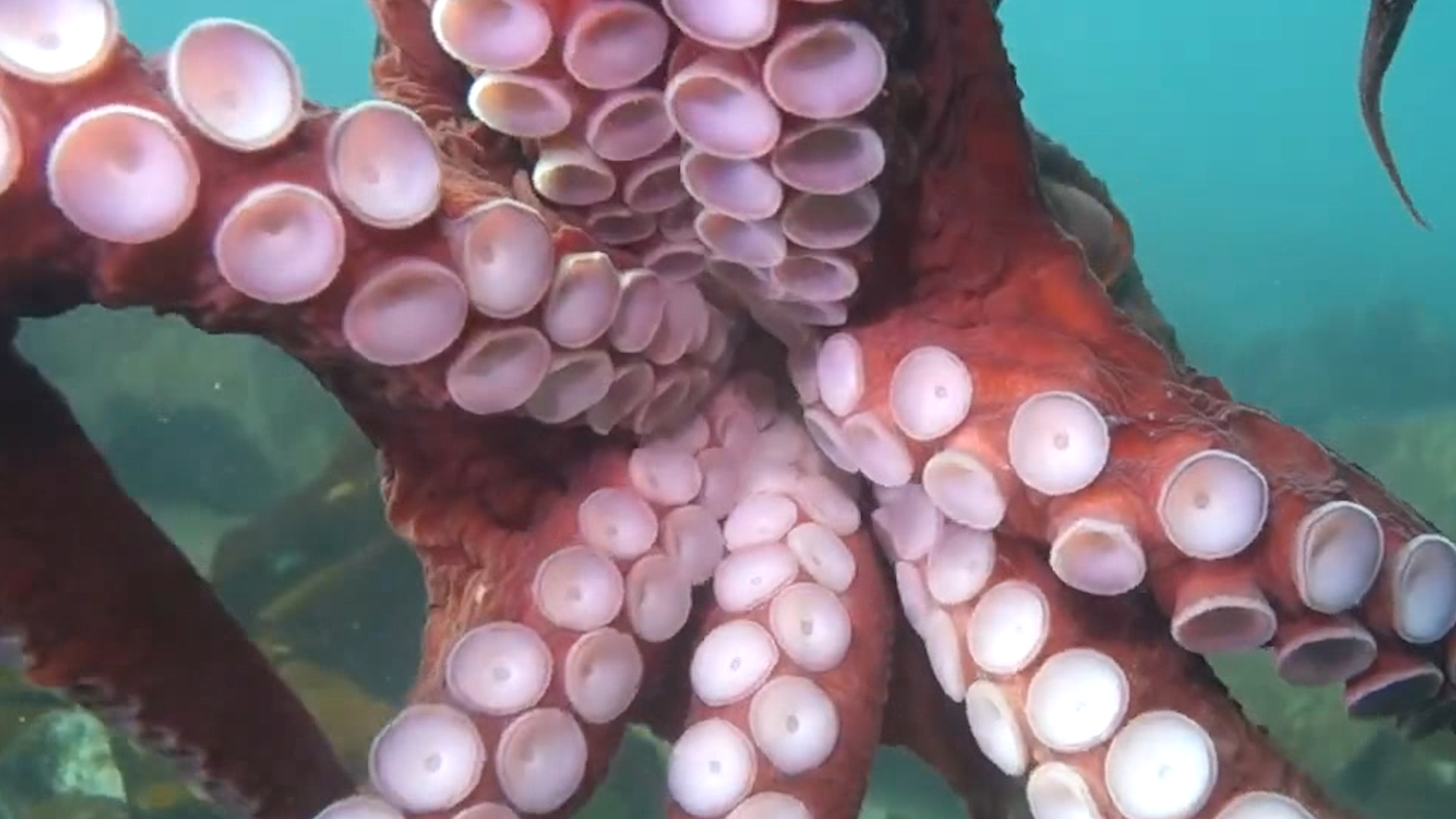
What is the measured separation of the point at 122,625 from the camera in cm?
127

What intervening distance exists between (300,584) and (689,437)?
170 inches

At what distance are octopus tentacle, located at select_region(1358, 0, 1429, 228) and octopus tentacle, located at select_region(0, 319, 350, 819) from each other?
1.31m

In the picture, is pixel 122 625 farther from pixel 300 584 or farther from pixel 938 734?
pixel 300 584

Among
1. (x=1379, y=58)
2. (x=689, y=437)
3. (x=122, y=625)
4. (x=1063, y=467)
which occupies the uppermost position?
(x=1379, y=58)

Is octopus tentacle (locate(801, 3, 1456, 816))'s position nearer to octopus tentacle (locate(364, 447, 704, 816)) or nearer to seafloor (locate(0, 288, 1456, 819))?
octopus tentacle (locate(364, 447, 704, 816))

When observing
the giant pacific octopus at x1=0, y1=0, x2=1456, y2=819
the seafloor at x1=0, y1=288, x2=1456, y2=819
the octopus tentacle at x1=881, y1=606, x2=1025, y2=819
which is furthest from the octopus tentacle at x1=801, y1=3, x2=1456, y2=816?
the seafloor at x1=0, y1=288, x2=1456, y2=819

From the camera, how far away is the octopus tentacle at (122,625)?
1.17 metres

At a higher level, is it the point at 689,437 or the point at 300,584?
the point at 689,437

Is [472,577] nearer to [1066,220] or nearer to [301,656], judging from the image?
[1066,220]

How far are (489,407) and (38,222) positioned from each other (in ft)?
1.35

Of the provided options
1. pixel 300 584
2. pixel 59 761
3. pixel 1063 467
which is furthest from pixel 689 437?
pixel 300 584

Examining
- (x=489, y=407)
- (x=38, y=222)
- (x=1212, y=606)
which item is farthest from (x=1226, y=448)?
(x=38, y=222)

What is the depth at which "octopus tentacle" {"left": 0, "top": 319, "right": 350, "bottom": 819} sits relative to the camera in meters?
1.17

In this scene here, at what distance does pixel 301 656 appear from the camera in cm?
503
